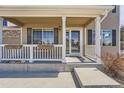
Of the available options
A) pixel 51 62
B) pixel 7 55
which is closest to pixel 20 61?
pixel 7 55

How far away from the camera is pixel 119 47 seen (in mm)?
19266

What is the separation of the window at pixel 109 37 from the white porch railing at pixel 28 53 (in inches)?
261

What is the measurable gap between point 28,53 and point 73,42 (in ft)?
23.6

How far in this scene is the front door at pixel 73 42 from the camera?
20344 mm

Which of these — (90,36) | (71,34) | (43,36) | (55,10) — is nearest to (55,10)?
(55,10)

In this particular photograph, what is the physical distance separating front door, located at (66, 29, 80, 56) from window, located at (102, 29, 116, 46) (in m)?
2.13

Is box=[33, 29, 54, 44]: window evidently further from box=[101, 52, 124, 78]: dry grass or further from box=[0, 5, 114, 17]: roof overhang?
box=[101, 52, 124, 78]: dry grass

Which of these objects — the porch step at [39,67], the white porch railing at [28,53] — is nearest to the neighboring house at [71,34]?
the white porch railing at [28,53]

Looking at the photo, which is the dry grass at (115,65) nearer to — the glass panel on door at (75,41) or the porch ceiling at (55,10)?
the porch ceiling at (55,10)

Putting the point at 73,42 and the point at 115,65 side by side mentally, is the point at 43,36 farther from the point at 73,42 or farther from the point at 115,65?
the point at 115,65

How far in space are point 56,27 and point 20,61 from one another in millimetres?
6395

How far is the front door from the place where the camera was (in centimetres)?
2034

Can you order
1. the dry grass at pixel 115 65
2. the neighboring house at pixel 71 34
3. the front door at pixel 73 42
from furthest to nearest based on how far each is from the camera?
the front door at pixel 73 42
the neighboring house at pixel 71 34
the dry grass at pixel 115 65
